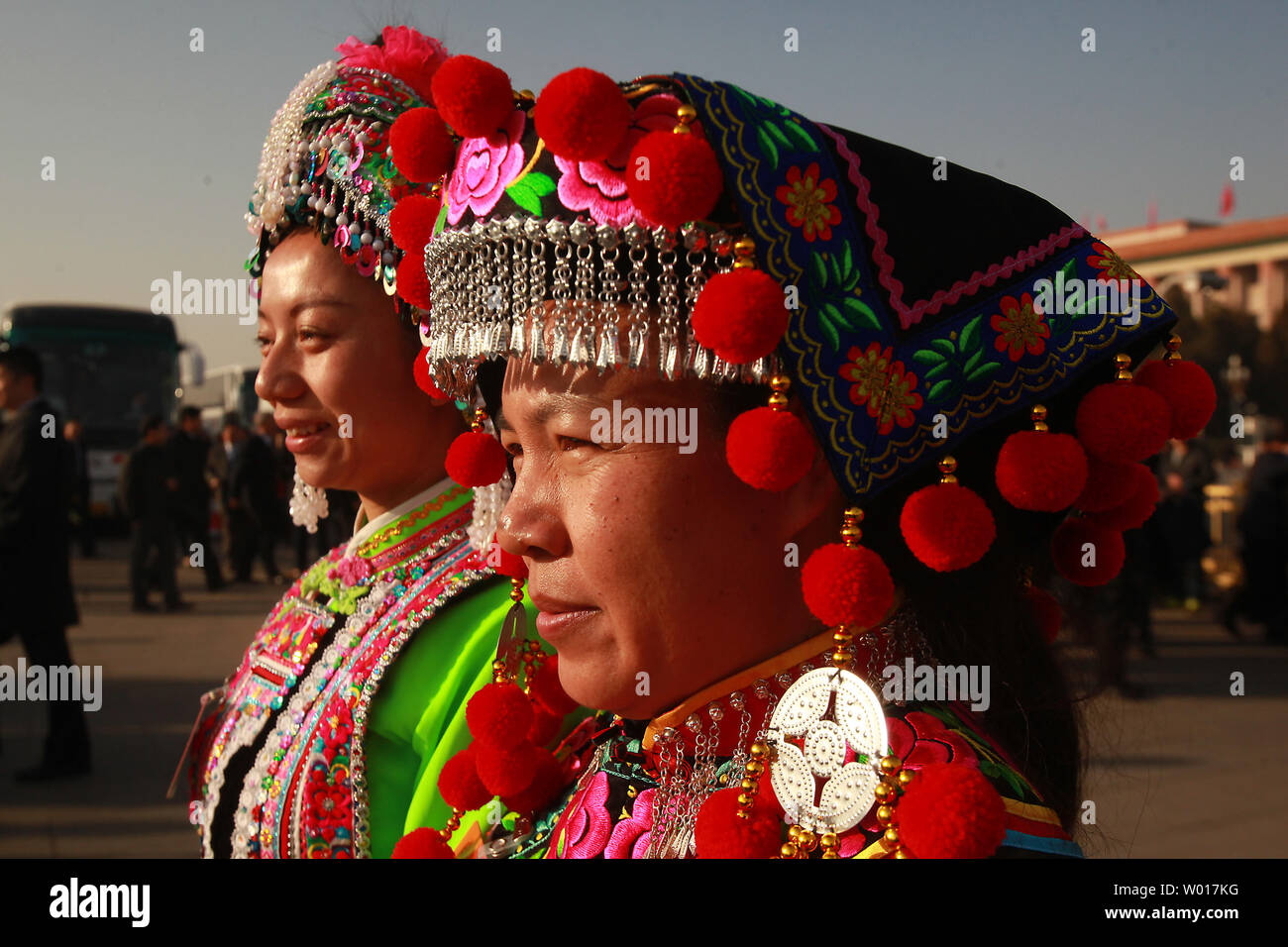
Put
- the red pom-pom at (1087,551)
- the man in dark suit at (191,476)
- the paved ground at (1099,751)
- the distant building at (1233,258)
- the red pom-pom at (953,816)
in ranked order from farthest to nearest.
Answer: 1. the distant building at (1233,258)
2. the man in dark suit at (191,476)
3. the paved ground at (1099,751)
4. the red pom-pom at (1087,551)
5. the red pom-pom at (953,816)

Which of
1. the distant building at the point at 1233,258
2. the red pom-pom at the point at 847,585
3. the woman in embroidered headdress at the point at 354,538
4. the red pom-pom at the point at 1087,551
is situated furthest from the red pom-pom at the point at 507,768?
the distant building at the point at 1233,258

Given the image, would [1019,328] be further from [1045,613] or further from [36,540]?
[36,540]

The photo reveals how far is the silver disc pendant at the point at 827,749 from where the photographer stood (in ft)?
3.84

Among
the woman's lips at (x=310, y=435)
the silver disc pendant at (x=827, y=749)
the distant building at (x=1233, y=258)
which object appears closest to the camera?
the silver disc pendant at (x=827, y=749)

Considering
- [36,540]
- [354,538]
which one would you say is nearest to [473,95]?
[354,538]

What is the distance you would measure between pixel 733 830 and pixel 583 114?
0.76 m

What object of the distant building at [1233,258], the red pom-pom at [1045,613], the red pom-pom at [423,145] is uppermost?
the distant building at [1233,258]

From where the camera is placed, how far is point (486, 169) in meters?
1.30

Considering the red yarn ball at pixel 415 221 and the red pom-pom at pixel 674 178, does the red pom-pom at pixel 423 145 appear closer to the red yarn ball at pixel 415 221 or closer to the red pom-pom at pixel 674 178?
the red yarn ball at pixel 415 221

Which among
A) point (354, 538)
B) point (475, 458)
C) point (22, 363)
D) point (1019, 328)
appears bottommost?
point (354, 538)

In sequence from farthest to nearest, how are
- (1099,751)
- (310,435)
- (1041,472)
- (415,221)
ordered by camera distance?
(310,435) → (1099,751) → (415,221) → (1041,472)

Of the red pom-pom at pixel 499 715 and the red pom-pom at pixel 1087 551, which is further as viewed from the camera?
the red pom-pom at pixel 499 715

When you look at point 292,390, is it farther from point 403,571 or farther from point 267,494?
point 267,494

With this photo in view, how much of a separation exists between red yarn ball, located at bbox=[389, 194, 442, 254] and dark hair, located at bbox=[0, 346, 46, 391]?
4.33 meters
